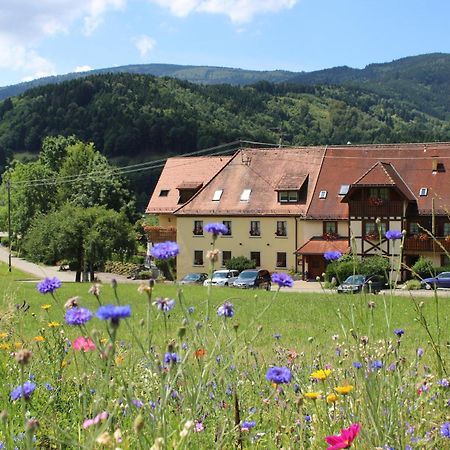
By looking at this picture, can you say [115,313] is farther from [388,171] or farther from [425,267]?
[388,171]

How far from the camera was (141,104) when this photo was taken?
168 m

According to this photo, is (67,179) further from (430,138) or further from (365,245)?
(430,138)

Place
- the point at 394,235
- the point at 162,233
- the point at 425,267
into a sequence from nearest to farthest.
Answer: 1. the point at 394,235
2. the point at 425,267
3. the point at 162,233

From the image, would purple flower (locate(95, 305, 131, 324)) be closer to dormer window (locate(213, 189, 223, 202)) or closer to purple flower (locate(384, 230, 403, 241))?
purple flower (locate(384, 230, 403, 241))

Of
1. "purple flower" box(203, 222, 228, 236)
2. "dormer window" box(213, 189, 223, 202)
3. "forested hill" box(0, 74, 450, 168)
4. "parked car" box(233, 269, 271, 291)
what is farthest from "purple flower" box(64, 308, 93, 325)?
"forested hill" box(0, 74, 450, 168)

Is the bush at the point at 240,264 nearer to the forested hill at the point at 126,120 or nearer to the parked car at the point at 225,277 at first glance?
the parked car at the point at 225,277

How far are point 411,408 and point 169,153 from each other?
15008 cm

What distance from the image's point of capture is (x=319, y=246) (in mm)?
43281

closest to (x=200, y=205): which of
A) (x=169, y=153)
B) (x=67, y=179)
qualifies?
(x=67, y=179)

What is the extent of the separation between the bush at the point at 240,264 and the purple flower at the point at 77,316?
4227cm

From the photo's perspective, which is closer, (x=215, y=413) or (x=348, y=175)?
(x=215, y=413)

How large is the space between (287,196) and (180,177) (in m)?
8.90

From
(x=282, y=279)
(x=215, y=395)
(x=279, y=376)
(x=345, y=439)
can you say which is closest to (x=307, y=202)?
(x=215, y=395)

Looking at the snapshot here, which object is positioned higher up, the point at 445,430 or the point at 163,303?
the point at 163,303
